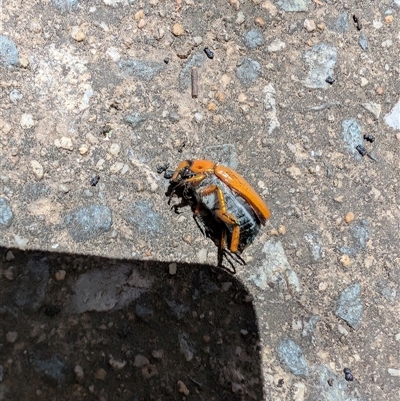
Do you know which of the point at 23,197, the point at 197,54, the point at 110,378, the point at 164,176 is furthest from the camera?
the point at 197,54

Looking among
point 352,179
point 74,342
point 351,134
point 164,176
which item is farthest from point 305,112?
point 74,342

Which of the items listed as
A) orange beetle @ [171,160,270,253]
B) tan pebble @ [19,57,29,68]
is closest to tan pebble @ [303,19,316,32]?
orange beetle @ [171,160,270,253]

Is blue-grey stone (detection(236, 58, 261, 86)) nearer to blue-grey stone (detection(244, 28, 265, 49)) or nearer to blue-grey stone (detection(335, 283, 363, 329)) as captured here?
blue-grey stone (detection(244, 28, 265, 49))

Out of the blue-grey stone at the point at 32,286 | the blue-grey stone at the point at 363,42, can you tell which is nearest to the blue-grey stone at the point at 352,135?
the blue-grey stone at the point at 363,42

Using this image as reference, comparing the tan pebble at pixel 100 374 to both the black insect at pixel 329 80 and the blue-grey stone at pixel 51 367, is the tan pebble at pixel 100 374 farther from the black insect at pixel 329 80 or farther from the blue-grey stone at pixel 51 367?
the black insect at pixel 329 80

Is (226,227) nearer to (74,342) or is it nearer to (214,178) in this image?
(214,178)

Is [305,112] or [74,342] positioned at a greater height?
[305,112]
